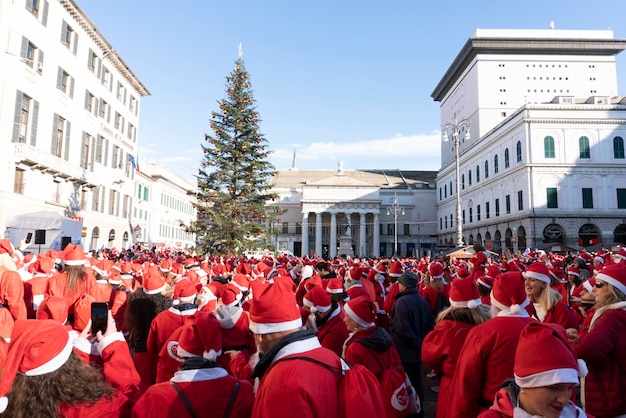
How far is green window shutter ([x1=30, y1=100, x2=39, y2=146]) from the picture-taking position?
2484 centimetres

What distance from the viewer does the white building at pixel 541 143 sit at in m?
39.3

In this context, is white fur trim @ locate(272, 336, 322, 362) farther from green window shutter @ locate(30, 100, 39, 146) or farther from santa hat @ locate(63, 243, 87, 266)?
green window shutter @ locate(30, 100, 39, 146)

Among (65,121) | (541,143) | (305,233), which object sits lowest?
(305,233)

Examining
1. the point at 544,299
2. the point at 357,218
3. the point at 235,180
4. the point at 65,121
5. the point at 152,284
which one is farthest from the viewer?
the point at 357,218

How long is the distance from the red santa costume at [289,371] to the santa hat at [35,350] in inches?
37.9

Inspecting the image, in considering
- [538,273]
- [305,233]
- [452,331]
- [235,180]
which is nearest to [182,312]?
[452,331]

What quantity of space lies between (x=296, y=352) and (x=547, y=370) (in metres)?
1.12

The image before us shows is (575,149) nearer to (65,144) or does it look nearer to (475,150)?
(475,150)

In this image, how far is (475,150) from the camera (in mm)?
52781

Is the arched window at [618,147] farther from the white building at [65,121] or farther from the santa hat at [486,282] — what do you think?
the white building at [65,121]

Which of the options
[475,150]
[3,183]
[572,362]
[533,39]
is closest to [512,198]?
[475,150]

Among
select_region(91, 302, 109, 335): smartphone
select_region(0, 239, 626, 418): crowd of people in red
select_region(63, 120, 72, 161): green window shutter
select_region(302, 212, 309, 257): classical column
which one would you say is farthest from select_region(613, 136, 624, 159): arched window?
select_region(91, 302, 109, 335): smartphone

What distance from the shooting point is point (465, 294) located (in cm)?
373

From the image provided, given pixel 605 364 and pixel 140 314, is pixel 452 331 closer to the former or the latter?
pixel 605 364
